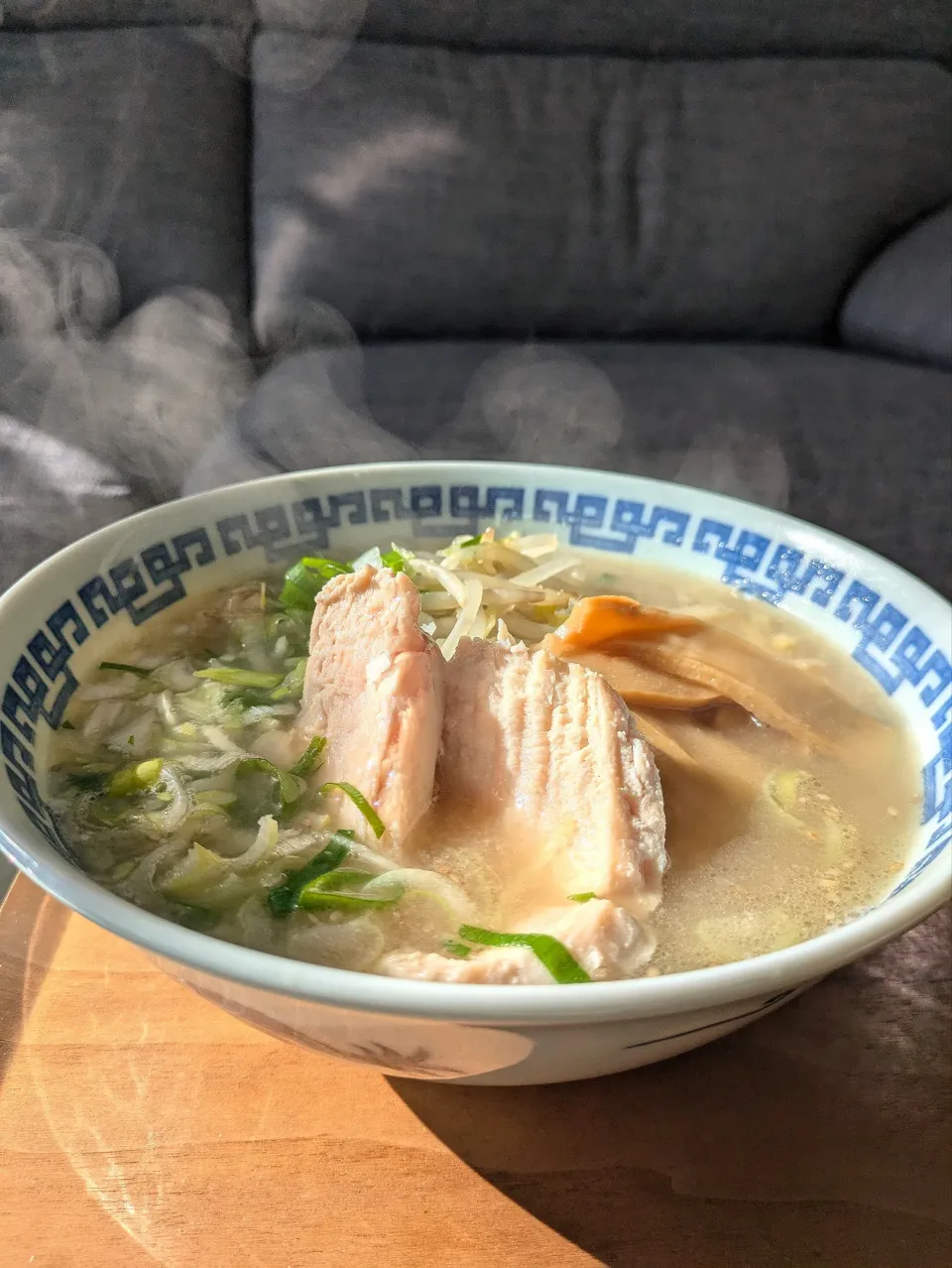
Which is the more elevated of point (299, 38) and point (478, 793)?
point (299, 38)

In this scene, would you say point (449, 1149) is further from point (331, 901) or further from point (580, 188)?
point (580, 188)

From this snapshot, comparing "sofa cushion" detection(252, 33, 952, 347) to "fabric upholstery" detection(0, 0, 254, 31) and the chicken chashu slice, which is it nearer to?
"fabric upholstery" detection(0, 0, 254, 31)

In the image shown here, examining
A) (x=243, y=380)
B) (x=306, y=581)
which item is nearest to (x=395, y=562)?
(x=306, y=581)

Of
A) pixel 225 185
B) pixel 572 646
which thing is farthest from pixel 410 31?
pixel 572 646

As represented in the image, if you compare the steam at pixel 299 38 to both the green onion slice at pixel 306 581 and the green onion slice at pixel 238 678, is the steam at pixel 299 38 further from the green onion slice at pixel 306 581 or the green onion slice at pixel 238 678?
the green onion slice at pixel 238 678

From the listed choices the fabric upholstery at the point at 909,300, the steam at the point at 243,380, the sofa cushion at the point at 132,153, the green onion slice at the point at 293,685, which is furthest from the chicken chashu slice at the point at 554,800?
the fabric upholstery at the point at 909,300
